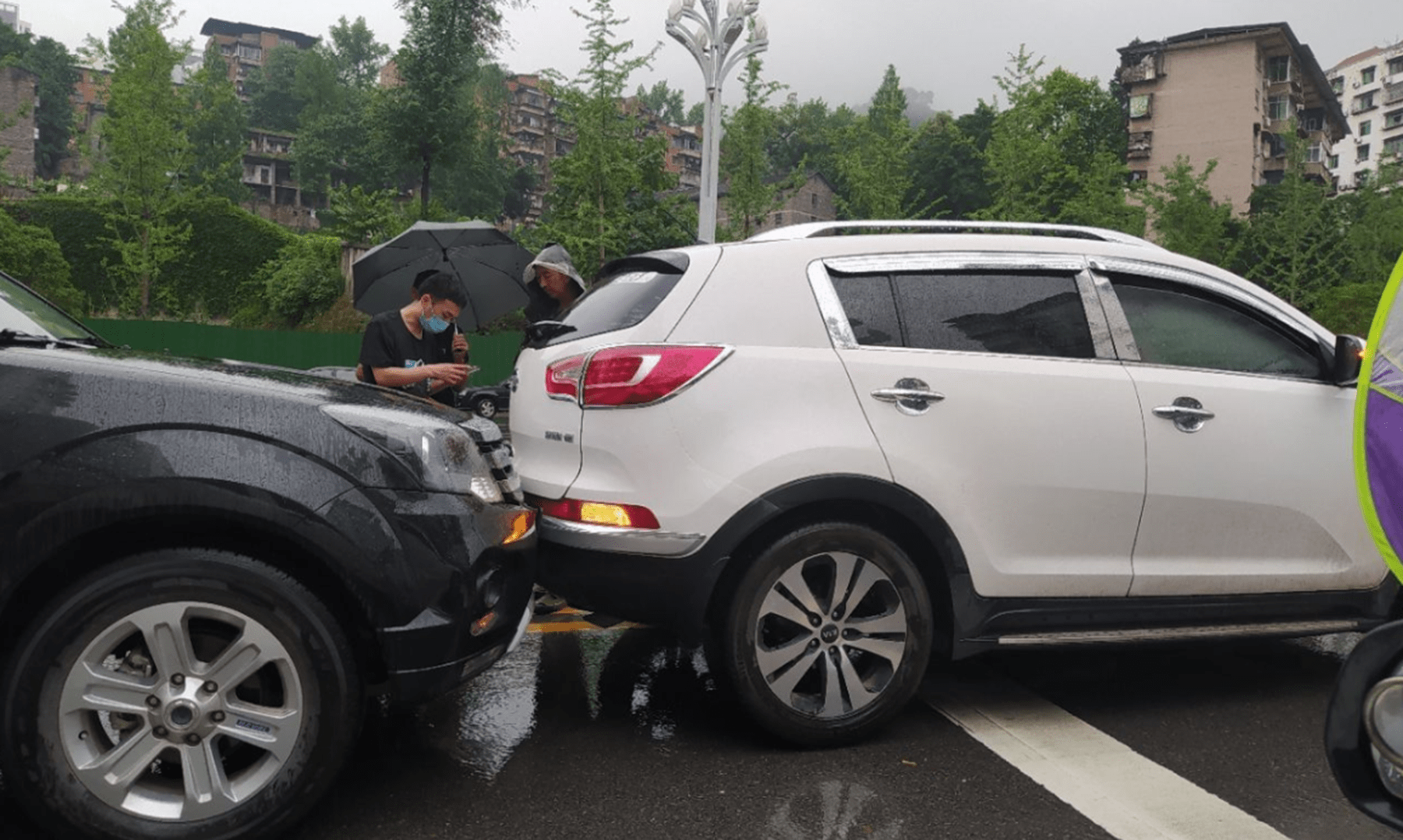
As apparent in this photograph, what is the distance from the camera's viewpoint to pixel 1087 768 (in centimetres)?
360

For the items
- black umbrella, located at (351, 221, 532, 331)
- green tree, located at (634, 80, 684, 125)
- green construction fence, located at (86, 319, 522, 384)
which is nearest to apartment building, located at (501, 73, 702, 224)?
green tree, located at (634, 80, 684, 125)

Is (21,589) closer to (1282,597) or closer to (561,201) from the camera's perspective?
(1282,597)

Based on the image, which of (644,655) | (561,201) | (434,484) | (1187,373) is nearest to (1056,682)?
(1187,373)

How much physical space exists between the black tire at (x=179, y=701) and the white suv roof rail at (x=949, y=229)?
211cm

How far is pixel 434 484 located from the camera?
3.02 meters

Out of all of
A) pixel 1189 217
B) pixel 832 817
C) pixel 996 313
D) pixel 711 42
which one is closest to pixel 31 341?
pixel 832 817

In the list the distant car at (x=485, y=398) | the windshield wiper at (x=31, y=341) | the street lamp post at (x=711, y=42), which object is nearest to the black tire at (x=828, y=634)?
the windshield wiper at (x=31, y=341)

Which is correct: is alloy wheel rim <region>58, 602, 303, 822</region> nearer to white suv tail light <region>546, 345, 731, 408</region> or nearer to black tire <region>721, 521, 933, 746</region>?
white suv tail light <region>546, 345, 731, 408</region>

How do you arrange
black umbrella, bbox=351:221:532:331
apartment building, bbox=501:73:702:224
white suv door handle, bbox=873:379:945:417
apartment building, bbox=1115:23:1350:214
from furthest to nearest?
apartment building, bbox=501:73:702:224 → apartment building, bbox=1115:23:1350:214 → black umbrella, bbox=351:221:532:331 → white suv door handle, bbox=873:379:945:417

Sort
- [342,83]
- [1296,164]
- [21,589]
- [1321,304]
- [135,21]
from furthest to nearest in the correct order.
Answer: [342,83], [1296,164], [1321,304], [135,21], [21,589]

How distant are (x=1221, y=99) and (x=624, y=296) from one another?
7051 centimetres

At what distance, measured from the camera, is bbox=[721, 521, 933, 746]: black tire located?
3.58 m

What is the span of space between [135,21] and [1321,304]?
116 feet

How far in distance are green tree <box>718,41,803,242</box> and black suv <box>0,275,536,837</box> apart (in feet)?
74.1
